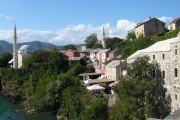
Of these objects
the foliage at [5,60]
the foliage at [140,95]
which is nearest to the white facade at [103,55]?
the foliage at [5,60]

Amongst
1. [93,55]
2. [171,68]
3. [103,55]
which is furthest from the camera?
[93,55]

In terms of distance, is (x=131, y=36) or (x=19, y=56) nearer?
(x=131, y=36)

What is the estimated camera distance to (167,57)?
102ft

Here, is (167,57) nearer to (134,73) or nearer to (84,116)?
(134,73)

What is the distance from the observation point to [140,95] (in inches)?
1206

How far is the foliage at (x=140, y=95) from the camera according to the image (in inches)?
1168

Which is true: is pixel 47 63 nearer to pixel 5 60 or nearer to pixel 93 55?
pixel 93 55

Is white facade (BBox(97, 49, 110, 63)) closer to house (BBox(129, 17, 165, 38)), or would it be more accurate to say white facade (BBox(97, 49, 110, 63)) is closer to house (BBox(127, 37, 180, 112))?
house (BBox(129, 17, 165, 38))

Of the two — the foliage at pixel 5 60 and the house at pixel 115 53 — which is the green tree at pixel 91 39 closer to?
the foliage at pixel 5 60

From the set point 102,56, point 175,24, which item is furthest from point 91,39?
point 175,24

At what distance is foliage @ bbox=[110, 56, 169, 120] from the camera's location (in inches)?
1168

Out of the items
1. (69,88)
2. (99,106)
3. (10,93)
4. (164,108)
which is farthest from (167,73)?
(10,93)

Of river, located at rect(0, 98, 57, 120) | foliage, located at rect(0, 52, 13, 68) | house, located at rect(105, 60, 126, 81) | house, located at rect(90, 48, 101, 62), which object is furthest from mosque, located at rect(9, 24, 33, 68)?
house, located at rect(105, 60, 126, 81)

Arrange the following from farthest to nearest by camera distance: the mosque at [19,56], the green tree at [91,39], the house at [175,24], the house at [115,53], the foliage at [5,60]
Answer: the green tree at [91,39]
the foliage at [5,60]
the mosque at [19,56]
the house at [115,53]
the house at [175,24]
